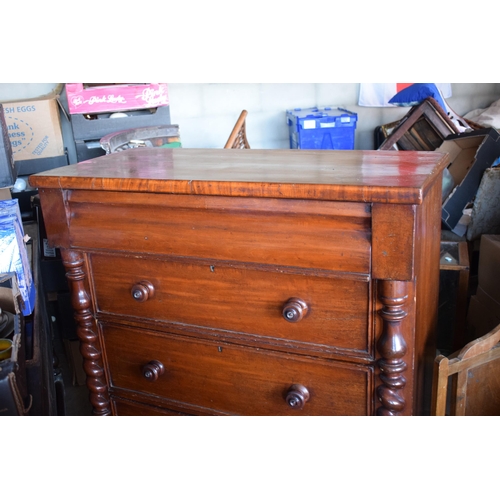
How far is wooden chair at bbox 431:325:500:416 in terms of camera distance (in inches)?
47.2

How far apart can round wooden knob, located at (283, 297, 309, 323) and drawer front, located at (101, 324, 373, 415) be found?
11cm

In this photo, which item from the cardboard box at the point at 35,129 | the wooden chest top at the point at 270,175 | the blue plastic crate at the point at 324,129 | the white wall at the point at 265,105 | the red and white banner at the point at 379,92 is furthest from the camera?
the red and white banner at the point at 379,92

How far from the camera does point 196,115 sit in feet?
12.2

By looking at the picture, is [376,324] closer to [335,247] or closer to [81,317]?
[335,247]

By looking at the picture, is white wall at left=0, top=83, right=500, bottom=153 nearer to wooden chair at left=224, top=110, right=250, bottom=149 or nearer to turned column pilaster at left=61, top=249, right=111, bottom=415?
wooden chair at left=224, top=110, right=250, bottom=149

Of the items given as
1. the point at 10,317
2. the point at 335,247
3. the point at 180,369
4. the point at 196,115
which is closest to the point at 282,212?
the point at 335,247

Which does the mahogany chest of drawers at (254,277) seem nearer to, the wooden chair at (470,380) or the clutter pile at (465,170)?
the wooden chair at (470,380)

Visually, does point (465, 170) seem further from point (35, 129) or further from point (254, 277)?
point (35, 129)

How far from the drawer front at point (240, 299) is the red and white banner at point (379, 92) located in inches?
120

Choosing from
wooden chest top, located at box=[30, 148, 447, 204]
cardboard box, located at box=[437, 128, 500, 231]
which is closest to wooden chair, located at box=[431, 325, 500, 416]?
wooden chest top, located at box=[30, 148, 447, 204]

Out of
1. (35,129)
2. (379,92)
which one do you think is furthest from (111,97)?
(379,92)

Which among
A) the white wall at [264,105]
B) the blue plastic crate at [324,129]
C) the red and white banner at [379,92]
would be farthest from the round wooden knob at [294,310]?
the red and white banner at [379,92]

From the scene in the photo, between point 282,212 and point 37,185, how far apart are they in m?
0.56

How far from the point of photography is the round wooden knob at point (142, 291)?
1.21m
